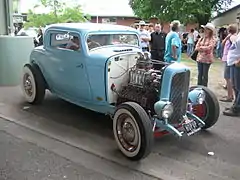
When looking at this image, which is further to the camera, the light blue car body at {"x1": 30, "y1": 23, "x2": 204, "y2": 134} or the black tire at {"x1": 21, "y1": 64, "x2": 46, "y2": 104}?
the black tire at {"x1": 21, "y1": 64, "x2": 46, "y2": 104}

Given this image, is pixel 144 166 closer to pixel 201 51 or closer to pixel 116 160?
pixel 116 160

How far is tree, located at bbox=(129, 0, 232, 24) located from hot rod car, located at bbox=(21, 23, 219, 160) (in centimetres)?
1809

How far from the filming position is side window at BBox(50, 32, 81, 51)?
568cm

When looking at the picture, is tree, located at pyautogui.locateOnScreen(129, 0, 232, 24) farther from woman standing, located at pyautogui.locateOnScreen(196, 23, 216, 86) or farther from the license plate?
the license plate

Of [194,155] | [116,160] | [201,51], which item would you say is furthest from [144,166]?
[201,51]

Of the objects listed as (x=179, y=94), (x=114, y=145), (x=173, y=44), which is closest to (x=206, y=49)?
(x=173, y=44)

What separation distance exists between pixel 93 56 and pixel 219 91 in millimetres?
4376

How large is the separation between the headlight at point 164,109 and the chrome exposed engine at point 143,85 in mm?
385

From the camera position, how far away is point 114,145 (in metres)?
4.73

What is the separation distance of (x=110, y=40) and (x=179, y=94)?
1.80 metres

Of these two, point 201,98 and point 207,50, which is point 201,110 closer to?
point 201,98

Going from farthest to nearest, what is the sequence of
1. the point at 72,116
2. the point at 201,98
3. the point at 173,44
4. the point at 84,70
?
the point at 173,44
the point at 72,116
the point at 84,70
the point at 201,98

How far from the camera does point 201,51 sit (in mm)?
7316

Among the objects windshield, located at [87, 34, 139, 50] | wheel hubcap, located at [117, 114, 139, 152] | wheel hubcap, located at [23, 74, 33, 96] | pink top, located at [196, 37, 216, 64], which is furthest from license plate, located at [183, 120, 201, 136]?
wheel hubcap, located at [23, 74, 33, 96]
